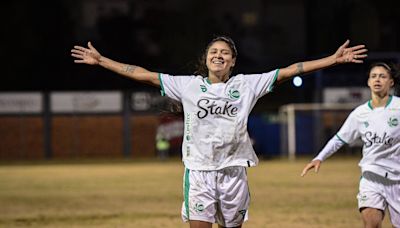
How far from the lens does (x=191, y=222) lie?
644 centimetres

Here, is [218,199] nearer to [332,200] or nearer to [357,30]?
[332,200]

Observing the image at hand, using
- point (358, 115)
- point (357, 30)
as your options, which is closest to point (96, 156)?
point (357, 30)

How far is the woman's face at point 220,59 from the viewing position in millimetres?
6480

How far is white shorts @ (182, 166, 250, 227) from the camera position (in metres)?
6.41

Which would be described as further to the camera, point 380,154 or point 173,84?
point 380,154

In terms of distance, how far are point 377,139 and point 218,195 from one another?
2.28 meters

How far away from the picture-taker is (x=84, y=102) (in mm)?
40781

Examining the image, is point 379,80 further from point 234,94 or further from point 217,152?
point 217,152

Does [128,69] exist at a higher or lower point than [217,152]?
higher

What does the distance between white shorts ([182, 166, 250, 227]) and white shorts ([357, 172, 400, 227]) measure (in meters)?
1.90

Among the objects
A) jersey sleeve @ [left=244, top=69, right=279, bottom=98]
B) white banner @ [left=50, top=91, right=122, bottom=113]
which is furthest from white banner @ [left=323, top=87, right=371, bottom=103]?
jersey sleeve @ [left=244, top=69, right=279, bottom=98]

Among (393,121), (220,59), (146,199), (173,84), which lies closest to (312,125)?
(146,199)

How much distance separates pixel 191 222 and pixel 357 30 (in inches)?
1290

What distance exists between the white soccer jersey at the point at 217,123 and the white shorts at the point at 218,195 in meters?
0.07
